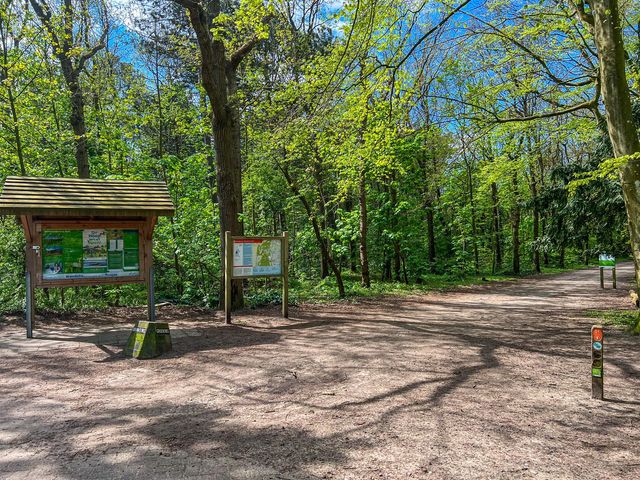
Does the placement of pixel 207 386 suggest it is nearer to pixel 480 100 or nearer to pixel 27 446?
pixel 27 446

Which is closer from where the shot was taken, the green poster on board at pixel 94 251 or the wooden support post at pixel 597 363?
the wooden support post at pixel 597 363

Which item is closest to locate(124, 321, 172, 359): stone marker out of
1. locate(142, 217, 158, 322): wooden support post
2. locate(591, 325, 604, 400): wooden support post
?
locate(142, 217, 158, 322): wooden support post

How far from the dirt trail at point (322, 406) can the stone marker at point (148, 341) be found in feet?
0.78

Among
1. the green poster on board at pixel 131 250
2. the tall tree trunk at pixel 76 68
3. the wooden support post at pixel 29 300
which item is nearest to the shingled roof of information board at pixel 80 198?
the green poster on board at pixel 131 250

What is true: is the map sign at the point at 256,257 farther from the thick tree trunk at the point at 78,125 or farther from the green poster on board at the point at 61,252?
the thick tree trunk at the point at 78,125

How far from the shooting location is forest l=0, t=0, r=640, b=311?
7.77m

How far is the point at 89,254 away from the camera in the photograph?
761cm

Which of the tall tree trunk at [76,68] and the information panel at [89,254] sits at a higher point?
the tall tree trunk at [76,68]

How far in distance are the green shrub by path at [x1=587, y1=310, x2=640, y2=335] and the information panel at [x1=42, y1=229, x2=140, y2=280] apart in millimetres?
9039

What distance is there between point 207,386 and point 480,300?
1011 cm

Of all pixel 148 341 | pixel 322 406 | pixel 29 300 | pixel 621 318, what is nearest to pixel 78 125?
pixel 29 300

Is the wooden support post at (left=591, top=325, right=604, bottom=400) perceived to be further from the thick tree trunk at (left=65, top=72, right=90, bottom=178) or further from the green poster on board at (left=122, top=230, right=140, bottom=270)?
the thick tree trunk at (left=65, top=72, right=90, bottom=178)

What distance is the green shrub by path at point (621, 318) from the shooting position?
722cm

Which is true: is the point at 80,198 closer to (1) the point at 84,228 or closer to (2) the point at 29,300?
(1) the point at 84,228
